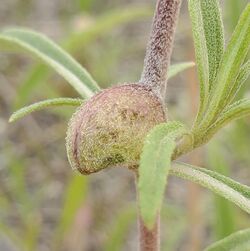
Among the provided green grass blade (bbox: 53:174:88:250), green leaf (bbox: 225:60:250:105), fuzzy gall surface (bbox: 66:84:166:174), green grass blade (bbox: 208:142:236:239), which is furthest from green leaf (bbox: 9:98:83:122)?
green grass blade (bbox: 53:174:88:250)

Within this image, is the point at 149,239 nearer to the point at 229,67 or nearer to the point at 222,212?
the point at 229,67

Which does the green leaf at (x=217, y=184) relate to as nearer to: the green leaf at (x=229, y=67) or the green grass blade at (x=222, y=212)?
the green leaf at (x=229, y=67)

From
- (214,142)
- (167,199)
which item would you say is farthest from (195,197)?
(167,199)

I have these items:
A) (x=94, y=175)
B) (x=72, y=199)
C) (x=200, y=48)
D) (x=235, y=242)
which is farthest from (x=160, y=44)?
(x=94, y=175)

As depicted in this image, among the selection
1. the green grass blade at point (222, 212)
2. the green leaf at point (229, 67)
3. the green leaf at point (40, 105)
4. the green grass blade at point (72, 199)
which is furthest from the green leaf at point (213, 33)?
the green grass blade at point (72, 199)

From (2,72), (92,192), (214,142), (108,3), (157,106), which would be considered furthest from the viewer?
(108,3)

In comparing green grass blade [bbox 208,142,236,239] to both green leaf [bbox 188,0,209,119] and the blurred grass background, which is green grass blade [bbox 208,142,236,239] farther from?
green leaf [bbox 188,0,209,119]

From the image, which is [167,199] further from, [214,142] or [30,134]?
[214,142]

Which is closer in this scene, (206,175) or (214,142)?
(206,175)
